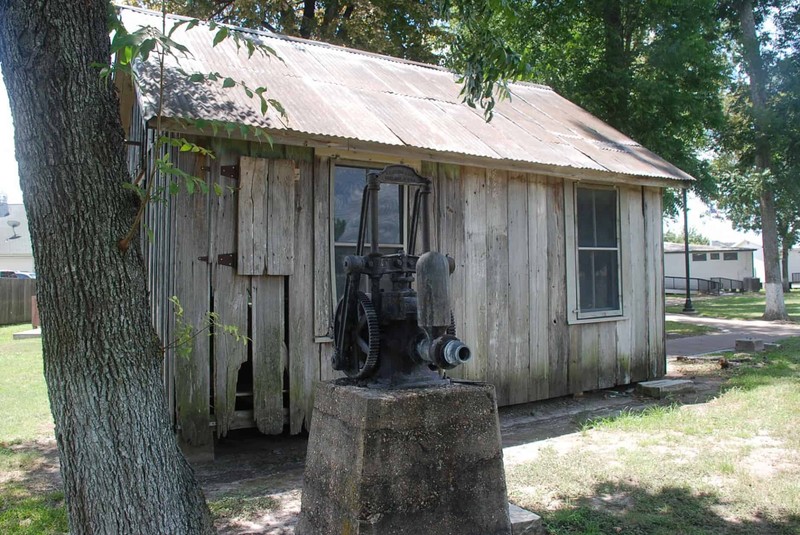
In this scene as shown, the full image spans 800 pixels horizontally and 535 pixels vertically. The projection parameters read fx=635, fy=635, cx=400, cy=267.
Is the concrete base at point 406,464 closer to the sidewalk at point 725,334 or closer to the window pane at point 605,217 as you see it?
the window pane at point 605,217

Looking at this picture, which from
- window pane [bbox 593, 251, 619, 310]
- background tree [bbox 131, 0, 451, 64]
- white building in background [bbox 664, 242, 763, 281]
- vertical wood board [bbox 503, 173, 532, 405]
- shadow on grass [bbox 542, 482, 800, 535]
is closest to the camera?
shadow on grass [bbox 542, 482, 800, 535]

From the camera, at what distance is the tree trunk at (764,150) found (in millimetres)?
18281

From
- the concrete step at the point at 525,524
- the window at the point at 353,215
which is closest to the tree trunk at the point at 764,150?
the window at the point at 353,215

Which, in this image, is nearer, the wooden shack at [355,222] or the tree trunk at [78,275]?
the tree trunk at [78,275]

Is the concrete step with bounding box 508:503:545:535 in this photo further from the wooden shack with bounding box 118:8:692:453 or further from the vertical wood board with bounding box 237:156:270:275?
the vertical wood board with bounding box 237:156:270:275

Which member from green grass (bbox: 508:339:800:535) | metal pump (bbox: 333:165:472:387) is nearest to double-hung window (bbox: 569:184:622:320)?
green grass (bbox: 508:339:800:535)

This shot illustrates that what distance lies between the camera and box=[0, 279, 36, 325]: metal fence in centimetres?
1964

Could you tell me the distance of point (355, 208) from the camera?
21.3ft

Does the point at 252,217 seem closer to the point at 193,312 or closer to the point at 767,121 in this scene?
the point at 193,312

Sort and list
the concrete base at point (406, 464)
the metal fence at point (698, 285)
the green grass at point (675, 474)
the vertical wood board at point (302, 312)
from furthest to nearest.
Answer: the metal fence at point (698, 285)
the vertical wood board at point (302, 312)
the green grass at point (675, 474)
the concrete base at point (406, 464)

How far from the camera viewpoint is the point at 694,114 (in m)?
14.7

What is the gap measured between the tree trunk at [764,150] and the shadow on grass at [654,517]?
16126 mm

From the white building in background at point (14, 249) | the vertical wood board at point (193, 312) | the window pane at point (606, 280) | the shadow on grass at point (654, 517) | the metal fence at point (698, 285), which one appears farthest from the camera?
the white building in background at point (14, 249)

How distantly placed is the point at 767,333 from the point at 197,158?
14.2m
